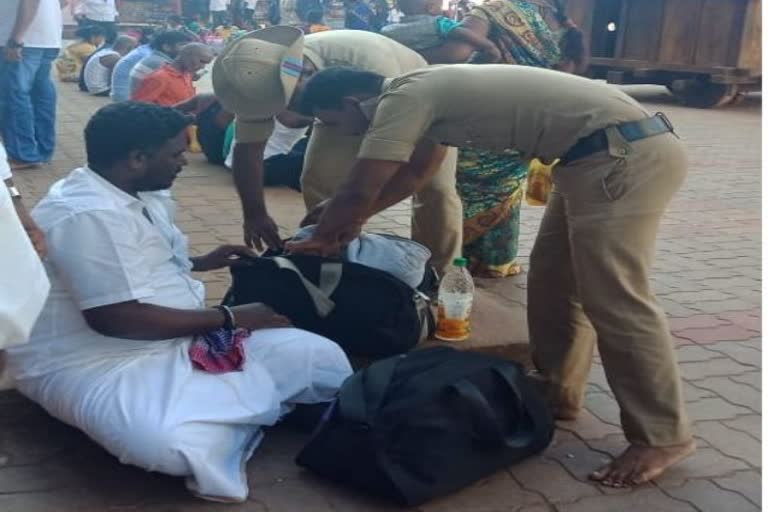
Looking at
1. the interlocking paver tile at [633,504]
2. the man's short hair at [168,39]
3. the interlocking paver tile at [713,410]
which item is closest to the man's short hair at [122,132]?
the interlocking paver tile at [633,504]

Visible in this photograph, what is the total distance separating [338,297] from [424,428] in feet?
2.79

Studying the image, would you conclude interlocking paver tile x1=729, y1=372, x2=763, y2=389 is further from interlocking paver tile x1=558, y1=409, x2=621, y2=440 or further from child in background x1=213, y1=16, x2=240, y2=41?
child in background x1=213, y1=16, x2=240, y2=41

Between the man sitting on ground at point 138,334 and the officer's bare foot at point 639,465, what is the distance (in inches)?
41.4

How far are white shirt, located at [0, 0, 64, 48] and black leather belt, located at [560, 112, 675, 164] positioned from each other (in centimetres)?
487

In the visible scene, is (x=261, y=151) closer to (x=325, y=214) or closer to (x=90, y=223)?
(x=325, y=214)

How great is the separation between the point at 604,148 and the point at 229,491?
4.75 ft

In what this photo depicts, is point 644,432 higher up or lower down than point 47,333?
lower down

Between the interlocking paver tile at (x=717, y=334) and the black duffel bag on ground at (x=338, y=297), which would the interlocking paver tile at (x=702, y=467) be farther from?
the interlocking paver tile at (x=717, y=334)

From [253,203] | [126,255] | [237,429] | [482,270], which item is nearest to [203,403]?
[237,429]

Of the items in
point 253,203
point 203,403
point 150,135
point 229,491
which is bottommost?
point 229,491

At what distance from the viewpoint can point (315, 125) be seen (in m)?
4.12

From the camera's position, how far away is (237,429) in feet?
9.43

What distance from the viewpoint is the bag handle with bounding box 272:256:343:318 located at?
10.9ft

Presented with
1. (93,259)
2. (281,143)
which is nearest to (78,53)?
(281,143)
